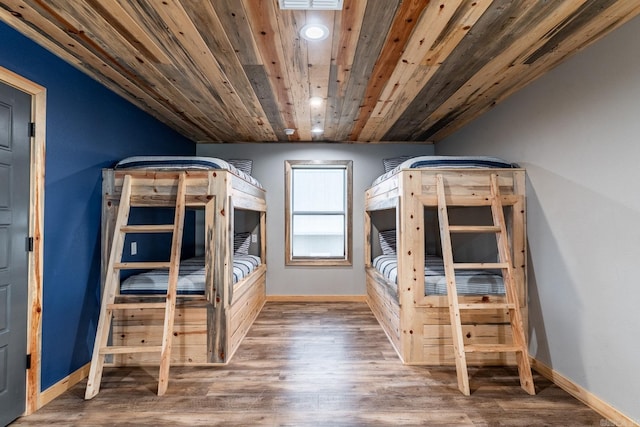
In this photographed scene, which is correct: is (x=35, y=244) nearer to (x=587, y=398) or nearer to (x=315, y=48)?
(x=315, y=48)

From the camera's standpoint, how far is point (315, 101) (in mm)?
3039

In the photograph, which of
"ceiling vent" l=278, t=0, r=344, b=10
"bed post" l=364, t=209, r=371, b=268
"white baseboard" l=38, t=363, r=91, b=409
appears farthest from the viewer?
"bed post" l=364, t=209, r=371, b=268

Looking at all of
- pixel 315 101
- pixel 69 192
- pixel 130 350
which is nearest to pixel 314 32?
pixel 315 101

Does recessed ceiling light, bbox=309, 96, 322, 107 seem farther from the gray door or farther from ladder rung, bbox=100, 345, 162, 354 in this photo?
ladder rung, bbox=100, 345, 162, 354

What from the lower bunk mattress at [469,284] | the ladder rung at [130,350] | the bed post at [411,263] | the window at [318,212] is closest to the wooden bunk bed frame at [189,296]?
the ladder rung at [130,350]

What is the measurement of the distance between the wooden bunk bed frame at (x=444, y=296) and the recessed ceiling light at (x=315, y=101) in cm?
110

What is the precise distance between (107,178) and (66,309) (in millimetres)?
1071

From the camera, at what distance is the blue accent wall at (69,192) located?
6.84ft

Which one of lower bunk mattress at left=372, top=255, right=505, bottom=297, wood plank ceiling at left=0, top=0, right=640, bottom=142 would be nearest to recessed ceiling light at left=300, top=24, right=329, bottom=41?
wood plank ceiling at left=0, top=0, right=640, bottom=142

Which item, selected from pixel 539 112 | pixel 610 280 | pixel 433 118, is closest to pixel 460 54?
pixel 539 112

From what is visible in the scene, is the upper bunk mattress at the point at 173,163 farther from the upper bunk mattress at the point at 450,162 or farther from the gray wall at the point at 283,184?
the gray wall at the point at 283,184

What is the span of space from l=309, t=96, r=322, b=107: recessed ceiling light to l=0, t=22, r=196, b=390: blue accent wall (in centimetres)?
180

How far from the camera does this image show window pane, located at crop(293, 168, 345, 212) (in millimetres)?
4871

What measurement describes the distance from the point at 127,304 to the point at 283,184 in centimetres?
278
